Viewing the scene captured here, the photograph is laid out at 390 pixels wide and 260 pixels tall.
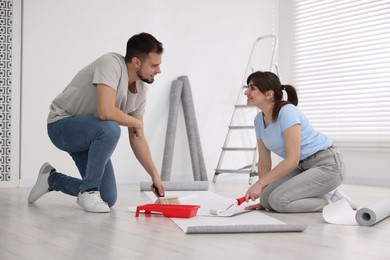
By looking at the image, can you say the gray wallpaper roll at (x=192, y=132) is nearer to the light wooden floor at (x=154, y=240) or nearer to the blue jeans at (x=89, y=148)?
A: the blue jeans at (x=89, y=148)

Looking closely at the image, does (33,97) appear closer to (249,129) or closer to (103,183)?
(103,183)

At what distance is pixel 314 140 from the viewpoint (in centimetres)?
353

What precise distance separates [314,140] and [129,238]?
1.46 meters

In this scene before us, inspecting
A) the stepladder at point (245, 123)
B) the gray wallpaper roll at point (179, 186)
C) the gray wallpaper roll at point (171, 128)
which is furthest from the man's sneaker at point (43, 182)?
the stepladder at point (245, 123)

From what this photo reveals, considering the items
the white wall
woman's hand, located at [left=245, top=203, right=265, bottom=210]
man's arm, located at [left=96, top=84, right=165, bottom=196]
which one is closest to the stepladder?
the white wall

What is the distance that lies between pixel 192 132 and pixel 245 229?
11.4ft

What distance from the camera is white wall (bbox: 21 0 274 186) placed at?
17.4 feet

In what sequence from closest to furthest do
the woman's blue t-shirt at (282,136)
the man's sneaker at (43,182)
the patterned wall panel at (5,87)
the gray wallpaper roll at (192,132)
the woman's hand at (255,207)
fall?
the woman's blue t-shirt at (282,136), the woman's hand at (255,207), the man's sneaker at (43,182), the patterned wall panel at (5,87), the gray wallpaper roll at (192,132)

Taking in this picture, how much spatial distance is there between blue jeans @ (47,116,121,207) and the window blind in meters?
3.12

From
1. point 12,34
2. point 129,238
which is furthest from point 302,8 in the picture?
point 129,238

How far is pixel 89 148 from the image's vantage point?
342cm

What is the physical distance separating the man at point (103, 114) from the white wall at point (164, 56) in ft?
5.86

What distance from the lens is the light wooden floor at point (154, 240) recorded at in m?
2.17

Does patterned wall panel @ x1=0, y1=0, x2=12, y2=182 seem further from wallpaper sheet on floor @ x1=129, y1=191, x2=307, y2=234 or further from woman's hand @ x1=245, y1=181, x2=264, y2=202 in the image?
woman's hand @ x1=245, y1=181, x2=264, y2=202
